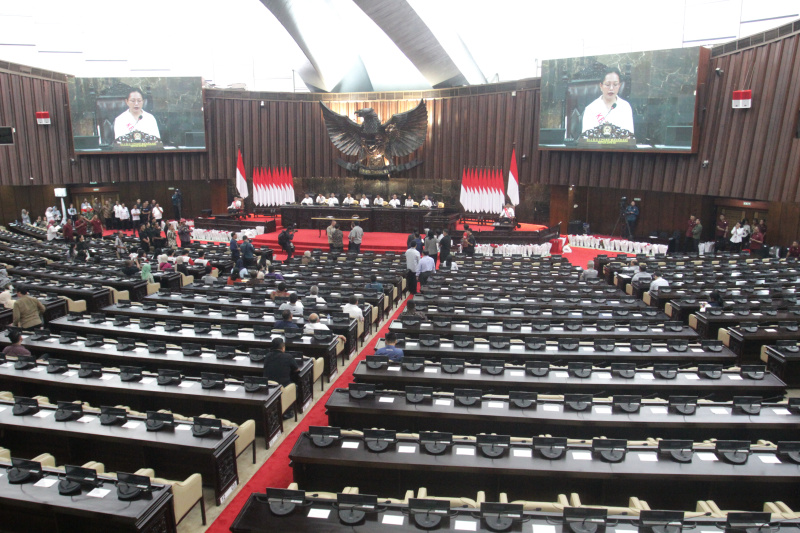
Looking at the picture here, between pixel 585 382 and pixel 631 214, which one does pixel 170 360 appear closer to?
pixel 585 382

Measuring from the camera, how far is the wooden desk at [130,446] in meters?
4.83

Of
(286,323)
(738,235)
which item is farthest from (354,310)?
(738,235)

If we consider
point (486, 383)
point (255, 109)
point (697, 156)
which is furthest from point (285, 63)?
point (486, 383)

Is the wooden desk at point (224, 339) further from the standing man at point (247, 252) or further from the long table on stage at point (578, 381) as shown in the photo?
the standing man at point (247, 252)

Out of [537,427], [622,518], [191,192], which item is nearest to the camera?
[622,518]

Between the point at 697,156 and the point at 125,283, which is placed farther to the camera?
the point at 697,156

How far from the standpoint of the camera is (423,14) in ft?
65.4

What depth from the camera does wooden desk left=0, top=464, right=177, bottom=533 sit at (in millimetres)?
3867

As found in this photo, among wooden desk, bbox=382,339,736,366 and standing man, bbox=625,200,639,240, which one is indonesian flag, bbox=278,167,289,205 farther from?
wooden desk, bbox=382,339,736,366

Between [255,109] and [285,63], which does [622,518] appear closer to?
[255,109]

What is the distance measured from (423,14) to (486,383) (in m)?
17.3

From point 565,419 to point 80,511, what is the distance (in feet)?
13.4

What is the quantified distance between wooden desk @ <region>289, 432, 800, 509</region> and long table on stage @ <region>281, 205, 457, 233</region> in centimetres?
1509

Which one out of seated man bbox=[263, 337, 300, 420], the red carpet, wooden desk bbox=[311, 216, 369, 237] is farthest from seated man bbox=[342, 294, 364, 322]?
wooden desk bbox=[311, 216, 369, 237]
